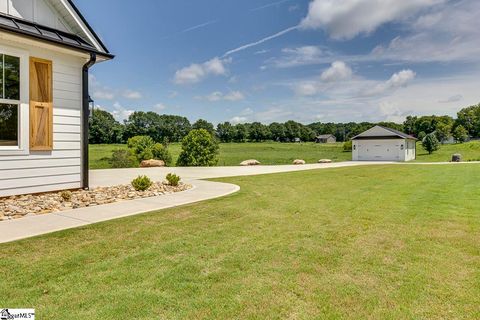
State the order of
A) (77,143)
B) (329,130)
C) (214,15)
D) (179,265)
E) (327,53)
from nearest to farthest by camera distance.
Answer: (179,265) < (77,143) < (214,15) < (327,53) < (329,130)

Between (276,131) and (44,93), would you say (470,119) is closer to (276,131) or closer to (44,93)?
(276,131)

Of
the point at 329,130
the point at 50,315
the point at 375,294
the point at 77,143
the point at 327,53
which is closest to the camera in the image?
the point at 50,315

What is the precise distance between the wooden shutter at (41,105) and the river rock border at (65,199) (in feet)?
3.85

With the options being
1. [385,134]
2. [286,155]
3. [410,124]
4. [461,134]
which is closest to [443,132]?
[461,134]

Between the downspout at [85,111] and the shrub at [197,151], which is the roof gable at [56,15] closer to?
the downspout at [85,111]

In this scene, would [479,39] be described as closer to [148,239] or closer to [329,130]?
[148,239]

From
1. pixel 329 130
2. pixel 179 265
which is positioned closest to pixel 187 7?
pixel 179 265

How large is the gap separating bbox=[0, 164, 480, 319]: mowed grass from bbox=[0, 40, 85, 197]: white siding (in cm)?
309

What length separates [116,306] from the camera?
102 inches

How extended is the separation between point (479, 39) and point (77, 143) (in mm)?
19458

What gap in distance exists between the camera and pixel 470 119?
72.6 metres

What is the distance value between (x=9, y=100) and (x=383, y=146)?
33.7 metres

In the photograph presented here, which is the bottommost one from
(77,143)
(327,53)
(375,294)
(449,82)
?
(375,294)

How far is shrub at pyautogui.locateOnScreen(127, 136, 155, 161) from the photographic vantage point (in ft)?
74.5
